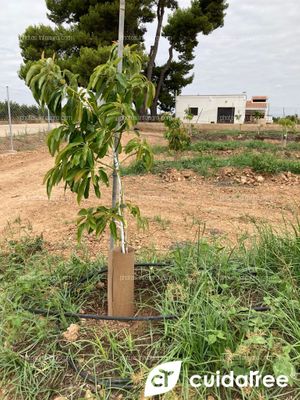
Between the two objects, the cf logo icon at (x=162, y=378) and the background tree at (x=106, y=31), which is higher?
→ the background tree at (x=106, y=31)

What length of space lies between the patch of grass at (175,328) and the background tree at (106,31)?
991cm

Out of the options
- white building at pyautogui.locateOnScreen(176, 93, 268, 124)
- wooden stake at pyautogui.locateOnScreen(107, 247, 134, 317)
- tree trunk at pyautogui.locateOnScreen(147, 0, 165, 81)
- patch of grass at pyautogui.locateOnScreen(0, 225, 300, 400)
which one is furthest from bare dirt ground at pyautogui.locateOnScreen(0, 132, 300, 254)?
white building at pyautogui.locateOnScreen(176, 93, 268, 124)

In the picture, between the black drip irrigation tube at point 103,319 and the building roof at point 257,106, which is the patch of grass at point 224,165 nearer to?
the black drip irrigation tube at point 103,319

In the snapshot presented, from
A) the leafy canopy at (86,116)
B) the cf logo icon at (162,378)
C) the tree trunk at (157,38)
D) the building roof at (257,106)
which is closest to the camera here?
the cf logo icon at (162,378)

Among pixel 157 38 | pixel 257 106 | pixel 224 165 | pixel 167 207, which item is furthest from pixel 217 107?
pixel 167 207

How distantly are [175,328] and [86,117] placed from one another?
108 centimetres

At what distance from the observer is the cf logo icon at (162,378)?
1.39 meters

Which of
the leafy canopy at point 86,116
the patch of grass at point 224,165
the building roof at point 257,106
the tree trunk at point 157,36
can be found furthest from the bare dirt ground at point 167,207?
the building roof at point 257,106

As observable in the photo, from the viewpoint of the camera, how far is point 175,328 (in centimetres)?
162

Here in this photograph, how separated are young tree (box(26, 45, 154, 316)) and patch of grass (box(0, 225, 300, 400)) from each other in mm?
545

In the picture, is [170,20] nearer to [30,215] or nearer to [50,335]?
[30,215]

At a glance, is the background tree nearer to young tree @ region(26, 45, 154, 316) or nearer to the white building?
the white building

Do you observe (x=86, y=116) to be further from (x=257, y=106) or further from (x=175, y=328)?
(x=257, y=106)

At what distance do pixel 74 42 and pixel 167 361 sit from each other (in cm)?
1550
